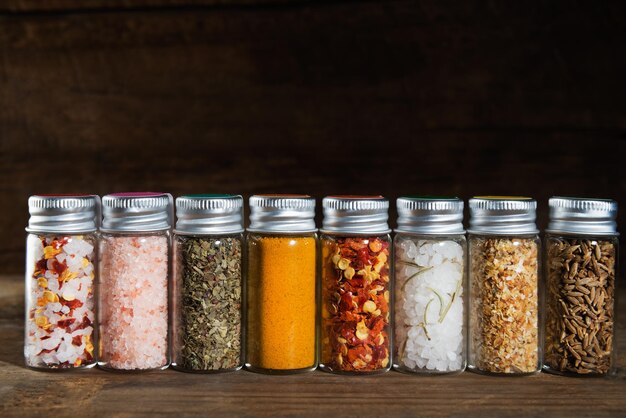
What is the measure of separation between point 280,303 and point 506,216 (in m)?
0.41

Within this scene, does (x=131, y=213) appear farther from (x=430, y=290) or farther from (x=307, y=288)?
(x=430, y=290)

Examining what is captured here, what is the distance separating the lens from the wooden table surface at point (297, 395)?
110 centimetres

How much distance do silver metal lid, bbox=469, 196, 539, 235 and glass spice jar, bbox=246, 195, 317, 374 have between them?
0.30m

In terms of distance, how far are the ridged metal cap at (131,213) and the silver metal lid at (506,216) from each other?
1.79ft

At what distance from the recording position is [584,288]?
1.28m

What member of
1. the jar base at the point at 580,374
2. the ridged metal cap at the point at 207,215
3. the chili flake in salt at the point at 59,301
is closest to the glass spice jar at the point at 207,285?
the ridged metal cap at the point at 207,215

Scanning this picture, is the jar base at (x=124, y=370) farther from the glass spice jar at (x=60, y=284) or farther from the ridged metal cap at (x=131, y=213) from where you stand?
the ridged metal cap at (x=131, y=213)

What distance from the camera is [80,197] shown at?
1.30 metres

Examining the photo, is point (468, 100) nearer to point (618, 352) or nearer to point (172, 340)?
point (618, 352)

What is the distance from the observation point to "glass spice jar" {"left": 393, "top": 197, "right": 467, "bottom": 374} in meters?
1.28

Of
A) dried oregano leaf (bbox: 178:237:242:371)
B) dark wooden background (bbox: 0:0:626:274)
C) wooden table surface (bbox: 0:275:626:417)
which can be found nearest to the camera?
wooden table surface (bbox: 0:275:626:417)

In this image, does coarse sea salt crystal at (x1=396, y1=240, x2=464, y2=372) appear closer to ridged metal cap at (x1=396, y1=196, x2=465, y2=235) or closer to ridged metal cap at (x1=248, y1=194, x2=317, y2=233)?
ridged metal cap at (x1=396, y1=196, x2=465, y2=235)

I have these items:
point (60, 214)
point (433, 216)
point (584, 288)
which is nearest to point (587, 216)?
point (584, 288)

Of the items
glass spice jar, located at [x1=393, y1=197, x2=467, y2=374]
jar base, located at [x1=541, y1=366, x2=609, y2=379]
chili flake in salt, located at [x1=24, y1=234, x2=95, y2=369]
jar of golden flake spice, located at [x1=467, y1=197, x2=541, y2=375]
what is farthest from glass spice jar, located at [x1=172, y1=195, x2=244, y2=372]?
jar base, located at [x1=541, y1=366, x2=609, y2=379]
